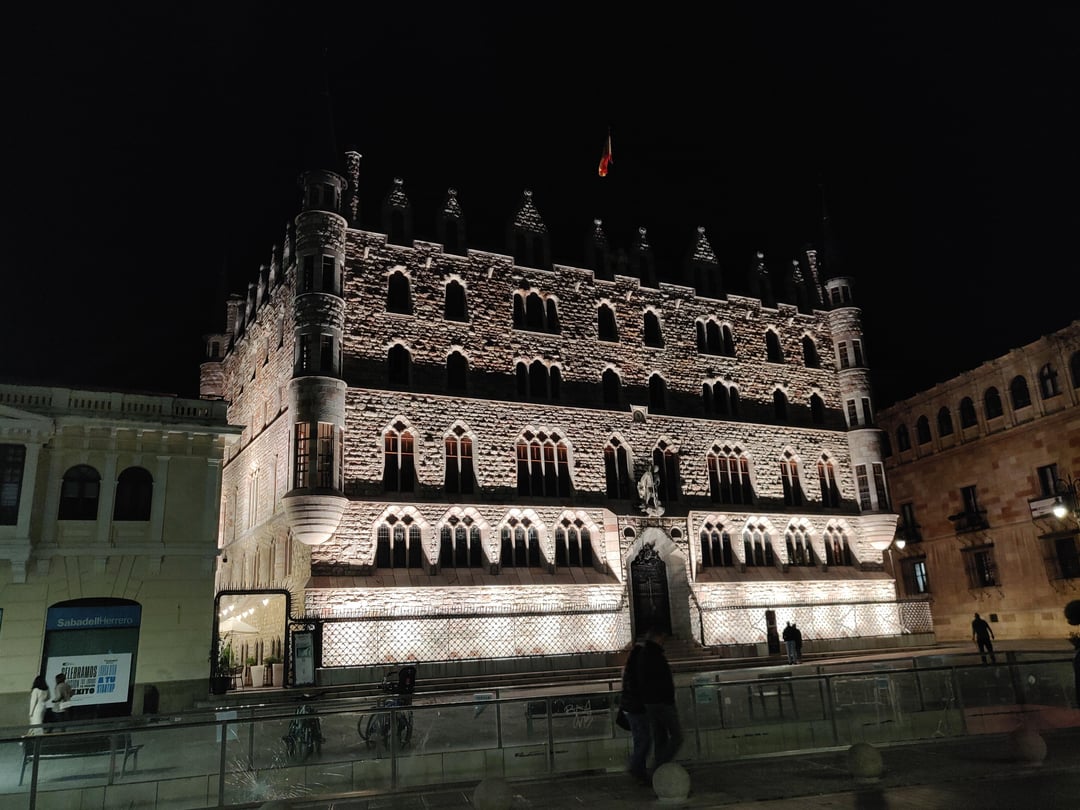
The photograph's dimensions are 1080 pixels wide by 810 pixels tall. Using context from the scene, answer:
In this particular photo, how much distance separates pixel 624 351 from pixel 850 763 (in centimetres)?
2525

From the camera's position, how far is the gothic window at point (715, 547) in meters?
32.6

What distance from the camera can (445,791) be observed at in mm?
9500

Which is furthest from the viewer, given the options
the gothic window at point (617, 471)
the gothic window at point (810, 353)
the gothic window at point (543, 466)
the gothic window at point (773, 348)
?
the gothic window at point (810, 353)

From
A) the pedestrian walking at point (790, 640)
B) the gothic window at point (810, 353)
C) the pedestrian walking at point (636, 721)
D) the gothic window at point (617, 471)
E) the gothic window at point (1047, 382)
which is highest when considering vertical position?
the gothic window at point (810, 353)

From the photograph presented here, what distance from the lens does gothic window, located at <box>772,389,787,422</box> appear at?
1447 inches

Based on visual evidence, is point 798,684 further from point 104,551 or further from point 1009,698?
point 104,551

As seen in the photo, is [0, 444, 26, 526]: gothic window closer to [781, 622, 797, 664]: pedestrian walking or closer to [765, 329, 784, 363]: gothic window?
[781, 622, 797, 664]: pedestrian walking

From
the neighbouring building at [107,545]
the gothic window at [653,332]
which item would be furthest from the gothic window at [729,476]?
the neighbouring building at [107,545]

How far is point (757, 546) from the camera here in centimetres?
3388

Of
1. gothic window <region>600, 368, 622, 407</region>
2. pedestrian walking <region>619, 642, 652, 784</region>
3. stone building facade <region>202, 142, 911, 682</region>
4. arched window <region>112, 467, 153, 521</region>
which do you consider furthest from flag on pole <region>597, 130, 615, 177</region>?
pedestrian walking <region>619, 642, 652, 784</region>

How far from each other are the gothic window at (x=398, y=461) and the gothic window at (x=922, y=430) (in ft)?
85.5

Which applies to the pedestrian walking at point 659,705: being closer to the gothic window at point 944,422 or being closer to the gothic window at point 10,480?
the gothic window at point 10,480

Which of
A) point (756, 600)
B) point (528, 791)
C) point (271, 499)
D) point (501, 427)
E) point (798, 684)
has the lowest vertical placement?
point (528, 791)

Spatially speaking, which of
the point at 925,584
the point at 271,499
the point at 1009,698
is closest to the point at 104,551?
the point at 271,499
